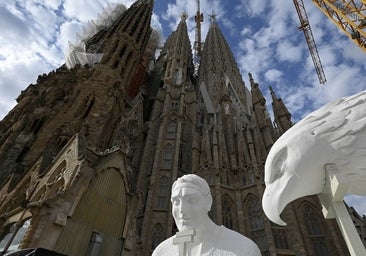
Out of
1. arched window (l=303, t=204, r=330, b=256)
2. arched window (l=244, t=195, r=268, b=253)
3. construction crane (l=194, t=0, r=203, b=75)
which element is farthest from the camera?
construction crane (l=194, t=0, r=203, b=75)

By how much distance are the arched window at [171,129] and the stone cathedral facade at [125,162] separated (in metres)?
0.09

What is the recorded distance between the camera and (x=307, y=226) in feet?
50.5

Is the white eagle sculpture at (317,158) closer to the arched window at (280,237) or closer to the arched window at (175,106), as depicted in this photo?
the arched window at (280,237)

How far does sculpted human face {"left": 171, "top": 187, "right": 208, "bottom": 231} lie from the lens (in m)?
2.28

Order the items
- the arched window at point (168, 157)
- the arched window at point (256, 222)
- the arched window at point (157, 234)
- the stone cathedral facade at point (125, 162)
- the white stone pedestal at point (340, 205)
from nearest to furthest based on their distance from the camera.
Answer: the white stone pedestal at point (340, 205) → the stone cathedral facade at point (125, 162) → the arched window at point (157, 234) → the arched window at point (256, 222) → the arched window at point (168, 157)

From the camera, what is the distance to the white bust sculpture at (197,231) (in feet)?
6.95

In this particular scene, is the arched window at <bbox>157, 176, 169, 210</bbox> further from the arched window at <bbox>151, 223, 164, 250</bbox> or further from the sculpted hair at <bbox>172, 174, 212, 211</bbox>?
the sculpted hair at <bbox>172, 174, 212, 211</bbox>

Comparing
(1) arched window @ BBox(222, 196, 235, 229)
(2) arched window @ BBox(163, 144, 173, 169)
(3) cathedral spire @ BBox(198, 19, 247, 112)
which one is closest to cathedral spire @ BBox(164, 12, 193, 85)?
(3) cathedral spire @ BBox(198, 19, 247, 112)

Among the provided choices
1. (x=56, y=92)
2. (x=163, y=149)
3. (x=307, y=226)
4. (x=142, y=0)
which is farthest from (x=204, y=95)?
(x=142, y=0)

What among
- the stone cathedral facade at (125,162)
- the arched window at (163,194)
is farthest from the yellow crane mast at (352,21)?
the arched window at (163,194)

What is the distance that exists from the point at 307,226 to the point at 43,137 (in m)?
17.0

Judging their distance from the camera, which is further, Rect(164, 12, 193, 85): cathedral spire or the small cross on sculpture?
Rect(164, 12, 193, 85): cathedral spire

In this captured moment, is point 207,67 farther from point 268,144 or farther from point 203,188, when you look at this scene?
point 203,188

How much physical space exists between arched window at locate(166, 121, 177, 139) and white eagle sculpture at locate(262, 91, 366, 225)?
1782 cm
